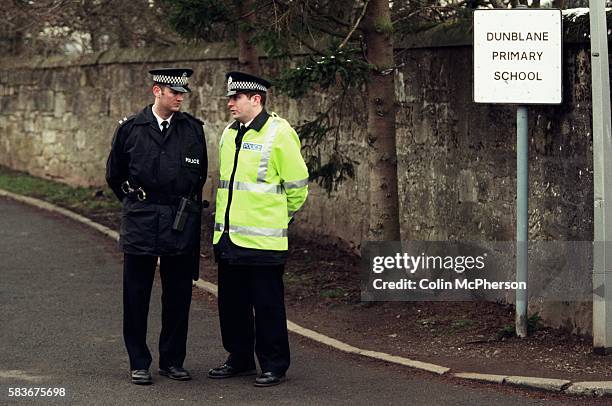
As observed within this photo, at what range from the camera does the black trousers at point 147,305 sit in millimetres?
7453

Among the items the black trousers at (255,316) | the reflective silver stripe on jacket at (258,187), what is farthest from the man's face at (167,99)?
the black trousers at (255,316)

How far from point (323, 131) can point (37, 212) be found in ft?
22.4

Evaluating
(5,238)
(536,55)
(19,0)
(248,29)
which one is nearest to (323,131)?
(248,29)

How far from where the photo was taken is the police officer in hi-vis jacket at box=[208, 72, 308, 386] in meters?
7.25

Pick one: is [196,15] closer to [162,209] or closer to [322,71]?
[322,71]

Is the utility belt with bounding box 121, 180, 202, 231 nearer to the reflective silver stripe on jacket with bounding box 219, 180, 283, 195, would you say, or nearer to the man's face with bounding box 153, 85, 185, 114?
the reflective silver stripe on jacket with bounding box 219, 180, 283, 195

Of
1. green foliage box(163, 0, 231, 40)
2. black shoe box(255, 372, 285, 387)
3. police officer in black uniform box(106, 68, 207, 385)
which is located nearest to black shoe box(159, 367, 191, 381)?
police officer in black uniform box(106, 68, 207, 385)

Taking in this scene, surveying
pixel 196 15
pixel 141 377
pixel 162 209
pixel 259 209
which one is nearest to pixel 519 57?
pixel 259 209

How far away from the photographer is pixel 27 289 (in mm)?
10602

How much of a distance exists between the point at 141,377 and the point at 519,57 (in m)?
3.06

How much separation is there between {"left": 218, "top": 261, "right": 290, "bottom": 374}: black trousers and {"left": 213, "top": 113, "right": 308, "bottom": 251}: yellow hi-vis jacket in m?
0.22

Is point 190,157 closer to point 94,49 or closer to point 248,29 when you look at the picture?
point 248,29

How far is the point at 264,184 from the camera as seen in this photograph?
7258 mm

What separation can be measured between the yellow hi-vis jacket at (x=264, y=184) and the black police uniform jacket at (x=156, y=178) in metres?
0.29
